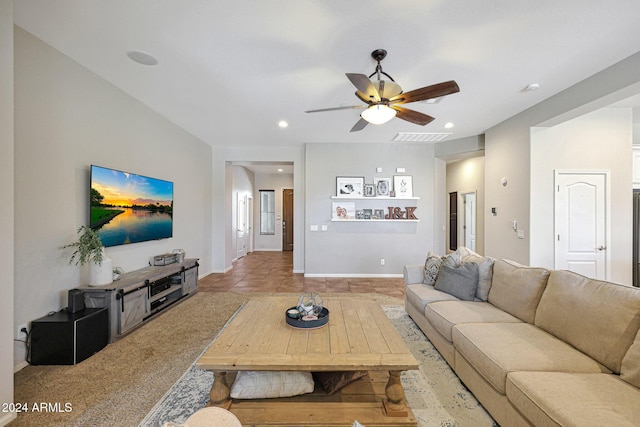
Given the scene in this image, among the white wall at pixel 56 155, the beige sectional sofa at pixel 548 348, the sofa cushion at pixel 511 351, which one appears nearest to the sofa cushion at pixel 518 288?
the beige sectional sofa at pixel 548 348

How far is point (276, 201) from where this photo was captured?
31.1 ft

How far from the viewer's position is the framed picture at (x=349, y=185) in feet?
17.8

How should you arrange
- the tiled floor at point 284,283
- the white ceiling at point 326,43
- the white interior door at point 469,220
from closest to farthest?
the white ceiling at point 326,43, the tiled floor at point 284,283, the white interior door at point 469,220

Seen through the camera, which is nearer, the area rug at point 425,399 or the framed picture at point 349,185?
the area rug at point 425,399

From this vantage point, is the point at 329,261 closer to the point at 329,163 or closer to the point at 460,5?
the point at 329,163

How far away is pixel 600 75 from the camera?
2729mm

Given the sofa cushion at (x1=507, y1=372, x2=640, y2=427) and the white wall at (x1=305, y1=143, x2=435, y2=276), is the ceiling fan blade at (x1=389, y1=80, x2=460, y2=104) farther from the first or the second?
the white wall at (x1=305, y1=143, x2=435, y2=276)

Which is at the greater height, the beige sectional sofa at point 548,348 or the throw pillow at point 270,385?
the beige sectional sofa at point 548,348

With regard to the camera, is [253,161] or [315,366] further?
[253,161]

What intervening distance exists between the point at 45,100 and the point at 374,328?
3583mm

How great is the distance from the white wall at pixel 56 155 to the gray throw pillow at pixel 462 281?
3965 millimetres

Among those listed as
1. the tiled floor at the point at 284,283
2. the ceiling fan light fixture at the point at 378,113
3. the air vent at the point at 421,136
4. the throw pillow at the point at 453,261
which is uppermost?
the air vent at the point at 421,136

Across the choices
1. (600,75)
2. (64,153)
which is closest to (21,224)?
(64,153)

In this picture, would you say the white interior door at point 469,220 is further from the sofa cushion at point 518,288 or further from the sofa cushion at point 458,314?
the sofa cushion at point 458,314
